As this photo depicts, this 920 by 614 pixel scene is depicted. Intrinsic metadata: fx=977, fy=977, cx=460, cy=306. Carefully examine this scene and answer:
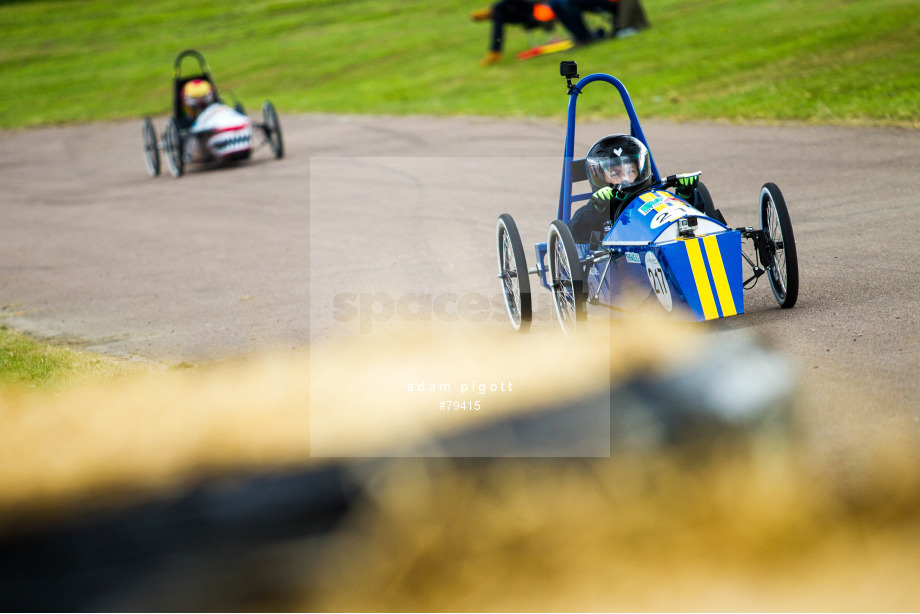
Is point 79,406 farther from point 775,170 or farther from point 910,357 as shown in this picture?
point 775,170

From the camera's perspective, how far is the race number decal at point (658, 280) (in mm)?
5871

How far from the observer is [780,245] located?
6.12 meters

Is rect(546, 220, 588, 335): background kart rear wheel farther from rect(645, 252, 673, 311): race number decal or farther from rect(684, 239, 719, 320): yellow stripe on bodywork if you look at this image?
rect(684, 239, 719, 320): yellow stripe on bodywork

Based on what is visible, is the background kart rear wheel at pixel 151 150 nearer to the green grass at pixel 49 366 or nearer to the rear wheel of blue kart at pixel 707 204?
the green grass at pixel 49 366

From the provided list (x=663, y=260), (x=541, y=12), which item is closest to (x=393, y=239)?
(x=663, y=260)

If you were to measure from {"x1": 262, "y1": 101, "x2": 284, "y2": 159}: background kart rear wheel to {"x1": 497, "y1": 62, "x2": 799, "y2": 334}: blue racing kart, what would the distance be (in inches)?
430

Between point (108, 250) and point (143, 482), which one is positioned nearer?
point (143, 482)

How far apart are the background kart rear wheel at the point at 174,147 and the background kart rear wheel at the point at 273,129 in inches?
61.0

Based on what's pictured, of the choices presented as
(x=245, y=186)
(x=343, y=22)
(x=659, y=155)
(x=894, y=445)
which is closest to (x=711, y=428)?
(x=894, y=445)

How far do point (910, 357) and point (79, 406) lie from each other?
498cm

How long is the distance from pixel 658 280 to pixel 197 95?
13265mm

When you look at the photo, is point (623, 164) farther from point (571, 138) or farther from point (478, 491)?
point (478, 491)

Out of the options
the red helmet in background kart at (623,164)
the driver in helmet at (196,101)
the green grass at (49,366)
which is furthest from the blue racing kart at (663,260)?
the driver in helmet at (196,101)

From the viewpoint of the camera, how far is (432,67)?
28469mm
